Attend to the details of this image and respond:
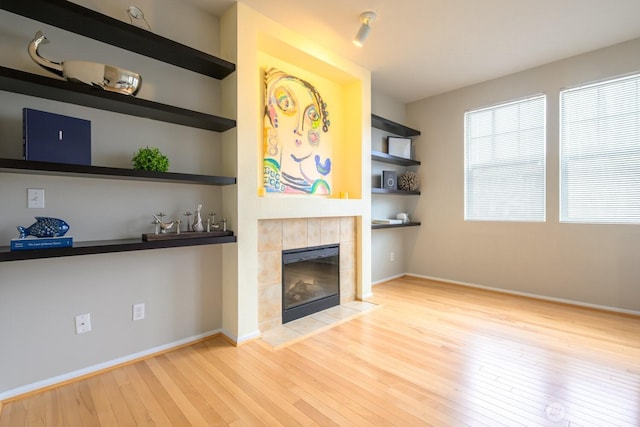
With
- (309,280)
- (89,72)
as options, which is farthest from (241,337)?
(89,72)

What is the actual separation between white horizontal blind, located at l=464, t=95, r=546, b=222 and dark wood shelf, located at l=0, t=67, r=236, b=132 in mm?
3411

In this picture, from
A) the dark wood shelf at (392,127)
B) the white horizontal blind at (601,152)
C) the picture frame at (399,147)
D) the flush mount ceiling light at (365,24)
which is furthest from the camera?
the picture frame at (399,147)

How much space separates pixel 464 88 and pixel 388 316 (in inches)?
131

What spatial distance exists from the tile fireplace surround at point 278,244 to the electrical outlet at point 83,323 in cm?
121

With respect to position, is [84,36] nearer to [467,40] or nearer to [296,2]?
[296,2]

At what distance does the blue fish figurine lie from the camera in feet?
5.36

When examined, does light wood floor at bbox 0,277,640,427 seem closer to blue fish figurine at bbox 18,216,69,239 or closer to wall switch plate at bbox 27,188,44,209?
blue fish figurine at bbox 18,216,69,239

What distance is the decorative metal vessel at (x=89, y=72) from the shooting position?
5.48 ft

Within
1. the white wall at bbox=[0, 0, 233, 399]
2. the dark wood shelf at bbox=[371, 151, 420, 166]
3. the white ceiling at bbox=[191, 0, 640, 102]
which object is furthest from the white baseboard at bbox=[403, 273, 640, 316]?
the white wall at bbox=[0, 0, 233, 399]

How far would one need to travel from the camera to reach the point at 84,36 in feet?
6.45

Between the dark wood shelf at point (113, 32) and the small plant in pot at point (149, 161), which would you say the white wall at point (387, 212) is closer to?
the dark wood shelf at point (113, 32)

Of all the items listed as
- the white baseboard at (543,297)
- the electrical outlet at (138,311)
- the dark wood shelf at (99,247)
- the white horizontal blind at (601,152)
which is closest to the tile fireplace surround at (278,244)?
the dark wood shelf at (99,247)

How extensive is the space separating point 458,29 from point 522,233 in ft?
8.30

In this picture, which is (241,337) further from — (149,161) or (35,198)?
(35,198)
